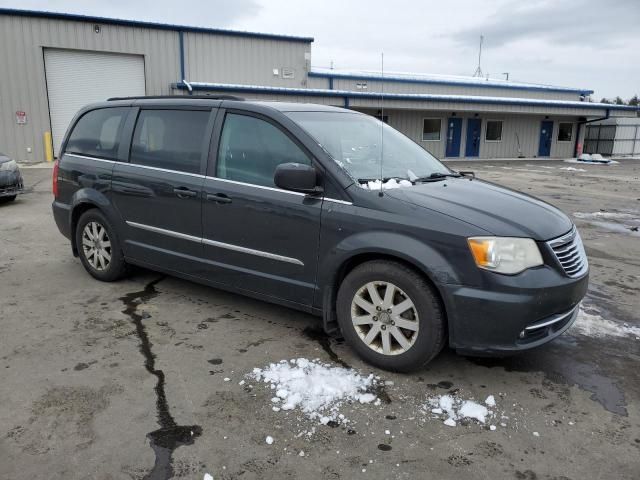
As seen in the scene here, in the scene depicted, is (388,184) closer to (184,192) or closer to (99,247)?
(184,192)

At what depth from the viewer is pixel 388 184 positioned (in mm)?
3701

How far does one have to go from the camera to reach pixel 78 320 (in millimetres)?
4332

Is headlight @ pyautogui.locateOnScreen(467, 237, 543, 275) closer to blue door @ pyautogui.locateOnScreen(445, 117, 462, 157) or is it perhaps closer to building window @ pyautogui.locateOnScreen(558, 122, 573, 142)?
blue door @ pyautogui.locateOnScreen(445, 117, 462, 157)

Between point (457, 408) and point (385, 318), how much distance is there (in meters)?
0.71

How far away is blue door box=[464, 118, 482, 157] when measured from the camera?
29.8 m

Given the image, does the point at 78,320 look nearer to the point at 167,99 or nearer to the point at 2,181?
the point at 167,99

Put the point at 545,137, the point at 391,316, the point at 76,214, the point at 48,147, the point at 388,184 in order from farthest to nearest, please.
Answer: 1. the point at 545,137
2. the point at 48,147
3. the point at 76,214
4. the point at 388,184
5. the point at 391,316

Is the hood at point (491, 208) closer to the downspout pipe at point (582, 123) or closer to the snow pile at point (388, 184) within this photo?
the snow pile at point (388, 184)

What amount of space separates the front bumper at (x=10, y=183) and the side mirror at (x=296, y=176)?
27.3ft

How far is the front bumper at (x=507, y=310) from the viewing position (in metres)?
3.07

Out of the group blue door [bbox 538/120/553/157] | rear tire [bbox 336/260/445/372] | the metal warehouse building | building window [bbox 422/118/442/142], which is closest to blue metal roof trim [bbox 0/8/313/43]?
the metal warehouse building

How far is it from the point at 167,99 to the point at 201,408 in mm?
2903

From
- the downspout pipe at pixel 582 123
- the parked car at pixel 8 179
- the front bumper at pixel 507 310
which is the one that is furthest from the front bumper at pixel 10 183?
the downspout pipe at pixel 582 123

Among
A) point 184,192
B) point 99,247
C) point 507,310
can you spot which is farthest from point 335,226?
point 99,247
